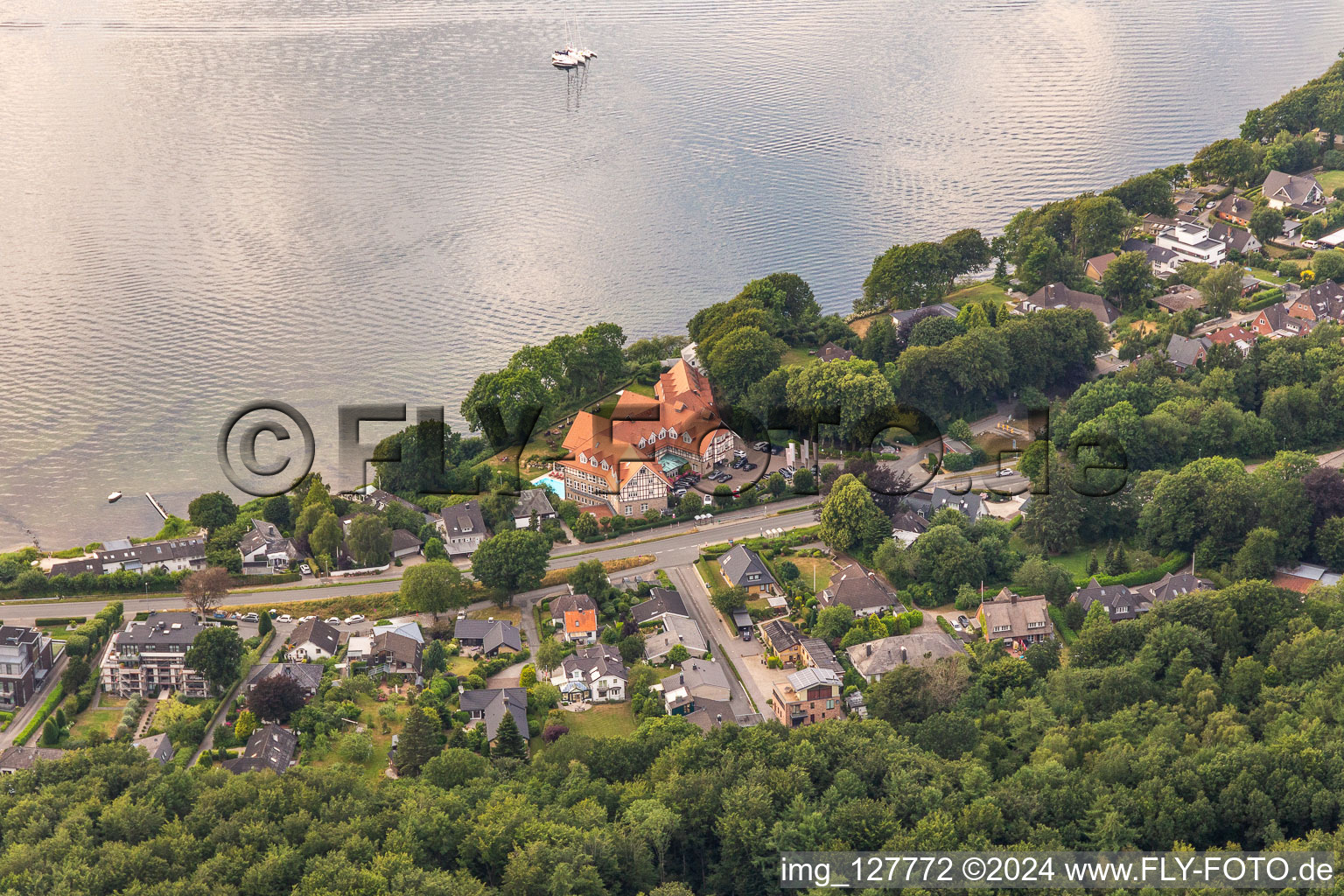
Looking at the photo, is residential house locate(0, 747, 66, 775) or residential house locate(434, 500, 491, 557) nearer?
residential house locate(0, 747, 66, 775)

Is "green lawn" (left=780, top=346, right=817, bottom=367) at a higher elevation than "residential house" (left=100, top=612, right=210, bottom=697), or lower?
higher

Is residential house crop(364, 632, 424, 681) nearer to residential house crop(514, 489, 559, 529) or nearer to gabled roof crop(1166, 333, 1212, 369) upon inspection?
residential house crop(514, 489, 559, 529)

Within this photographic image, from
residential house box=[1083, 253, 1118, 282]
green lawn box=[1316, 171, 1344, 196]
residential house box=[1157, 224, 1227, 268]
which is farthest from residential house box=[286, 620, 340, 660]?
green lawn box=[1316, 171, 1344, 196]

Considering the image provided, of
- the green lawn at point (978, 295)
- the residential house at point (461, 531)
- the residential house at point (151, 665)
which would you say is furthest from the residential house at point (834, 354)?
the residential house at point (151, 665)

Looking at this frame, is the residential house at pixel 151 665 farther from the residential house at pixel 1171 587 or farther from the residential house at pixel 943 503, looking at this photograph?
the residential house at pixel 1171 587

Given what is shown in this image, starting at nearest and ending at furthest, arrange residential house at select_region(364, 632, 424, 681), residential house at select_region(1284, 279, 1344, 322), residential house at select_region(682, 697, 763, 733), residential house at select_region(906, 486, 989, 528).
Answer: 1. residential house at select_region(682, 697, 763, 733)
2. residential house at select_region(364, 632, 424, 681)
3. residential house at select_region(906, 486, 989, 528)
4. residential house at select_region(1284, 279, 1344, 322)

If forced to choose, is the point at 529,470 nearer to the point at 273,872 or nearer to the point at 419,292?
the point at 419,292

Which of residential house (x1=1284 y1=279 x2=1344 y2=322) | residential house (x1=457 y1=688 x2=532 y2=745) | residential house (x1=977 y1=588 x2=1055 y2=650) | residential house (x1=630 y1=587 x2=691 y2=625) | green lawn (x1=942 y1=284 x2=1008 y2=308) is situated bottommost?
residential house (x1=457 y1=688 x2=532 y2=745)
